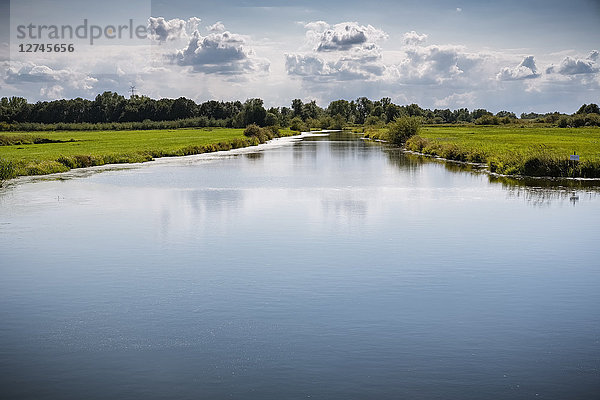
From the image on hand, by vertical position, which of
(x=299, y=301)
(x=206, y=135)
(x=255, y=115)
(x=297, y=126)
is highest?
(x=255, y=115)

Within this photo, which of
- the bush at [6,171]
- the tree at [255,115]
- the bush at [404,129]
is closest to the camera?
the bush at [6,171]

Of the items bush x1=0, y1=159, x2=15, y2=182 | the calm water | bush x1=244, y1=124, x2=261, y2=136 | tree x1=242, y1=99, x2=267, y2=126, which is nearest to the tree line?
tree x1=242, y1=99, x2=267, y2=126

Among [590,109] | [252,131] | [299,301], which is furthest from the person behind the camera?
[590,109]

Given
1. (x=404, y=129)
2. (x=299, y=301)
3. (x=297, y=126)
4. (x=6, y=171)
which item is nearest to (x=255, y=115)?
(x=297, y=126)

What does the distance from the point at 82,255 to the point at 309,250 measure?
6.29m

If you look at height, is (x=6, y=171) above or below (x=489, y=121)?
below

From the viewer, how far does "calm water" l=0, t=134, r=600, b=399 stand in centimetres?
847

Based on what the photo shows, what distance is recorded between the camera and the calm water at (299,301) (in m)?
8.47

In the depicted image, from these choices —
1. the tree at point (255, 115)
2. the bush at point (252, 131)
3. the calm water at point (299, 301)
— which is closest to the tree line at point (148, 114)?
the tree at point (255, 115)

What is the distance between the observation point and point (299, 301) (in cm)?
1195

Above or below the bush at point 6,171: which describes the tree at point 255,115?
above

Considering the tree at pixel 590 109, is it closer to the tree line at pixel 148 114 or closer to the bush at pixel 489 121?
the tree line at pixel 148 114

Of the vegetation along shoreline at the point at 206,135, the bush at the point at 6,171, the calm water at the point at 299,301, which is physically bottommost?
the calm water at the point at 299,301

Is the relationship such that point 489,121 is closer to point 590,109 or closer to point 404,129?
point 590,109
